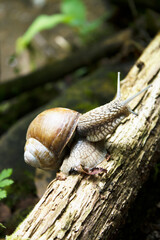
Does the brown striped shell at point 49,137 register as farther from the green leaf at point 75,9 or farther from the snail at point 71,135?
the green leaf at point 75,9

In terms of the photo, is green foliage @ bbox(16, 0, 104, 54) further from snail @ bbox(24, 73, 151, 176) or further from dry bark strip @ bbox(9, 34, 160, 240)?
snail @ bbox(24, 73, 151, 176)

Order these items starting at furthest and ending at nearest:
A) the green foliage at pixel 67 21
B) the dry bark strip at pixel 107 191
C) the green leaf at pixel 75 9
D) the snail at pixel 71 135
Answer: the green leaf at pixel 75 9, the green foliage at pixel 67 21, the snail at pixel 71 135, the dry bark strip at pixel 107 191

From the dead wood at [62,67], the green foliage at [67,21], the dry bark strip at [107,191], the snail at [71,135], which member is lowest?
the dry bark strip at [107,191]

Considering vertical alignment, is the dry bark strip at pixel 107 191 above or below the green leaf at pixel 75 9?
below

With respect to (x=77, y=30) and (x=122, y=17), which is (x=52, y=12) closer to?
(x=77, y=30)

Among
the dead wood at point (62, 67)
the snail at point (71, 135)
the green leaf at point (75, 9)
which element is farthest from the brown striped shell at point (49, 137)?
the green leaf at point (75, 9)

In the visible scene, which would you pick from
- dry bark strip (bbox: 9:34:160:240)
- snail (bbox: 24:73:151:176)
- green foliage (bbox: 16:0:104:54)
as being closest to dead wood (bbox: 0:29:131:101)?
green foliage (bbox: 16:0:104:54)

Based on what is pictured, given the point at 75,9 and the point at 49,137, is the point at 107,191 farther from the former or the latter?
the point at 75,9
